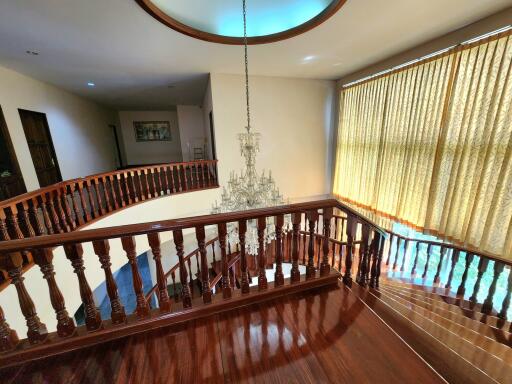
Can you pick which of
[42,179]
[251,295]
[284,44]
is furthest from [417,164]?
[42,179]

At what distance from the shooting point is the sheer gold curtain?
2.54 metres

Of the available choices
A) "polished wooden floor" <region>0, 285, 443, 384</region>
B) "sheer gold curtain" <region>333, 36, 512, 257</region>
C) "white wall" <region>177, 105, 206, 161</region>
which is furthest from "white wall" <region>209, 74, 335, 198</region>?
"white wall" <region>177, 105, 206, 161</region>

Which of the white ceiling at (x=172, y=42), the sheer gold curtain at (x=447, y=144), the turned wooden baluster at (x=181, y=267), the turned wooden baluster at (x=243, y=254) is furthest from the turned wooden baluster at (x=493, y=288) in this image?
the turned wooden baluster at (x=181, y=267)

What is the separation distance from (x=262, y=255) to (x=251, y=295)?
282 millimetres

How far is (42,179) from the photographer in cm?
438

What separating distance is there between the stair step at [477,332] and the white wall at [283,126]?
3.63 metres

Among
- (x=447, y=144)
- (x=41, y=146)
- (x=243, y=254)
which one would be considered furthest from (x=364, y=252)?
(x=41, y=146)

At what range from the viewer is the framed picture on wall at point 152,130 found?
9312 mm

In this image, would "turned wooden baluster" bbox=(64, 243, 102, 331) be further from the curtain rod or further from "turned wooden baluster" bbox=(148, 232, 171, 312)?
the curtain rod

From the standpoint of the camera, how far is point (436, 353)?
1147mm

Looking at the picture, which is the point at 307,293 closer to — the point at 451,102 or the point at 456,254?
the point at 456,254

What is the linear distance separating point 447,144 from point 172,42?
13.5ft

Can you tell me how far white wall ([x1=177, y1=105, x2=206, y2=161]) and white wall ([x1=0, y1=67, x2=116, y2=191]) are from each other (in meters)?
2.77

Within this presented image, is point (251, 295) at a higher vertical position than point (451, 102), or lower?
lower
